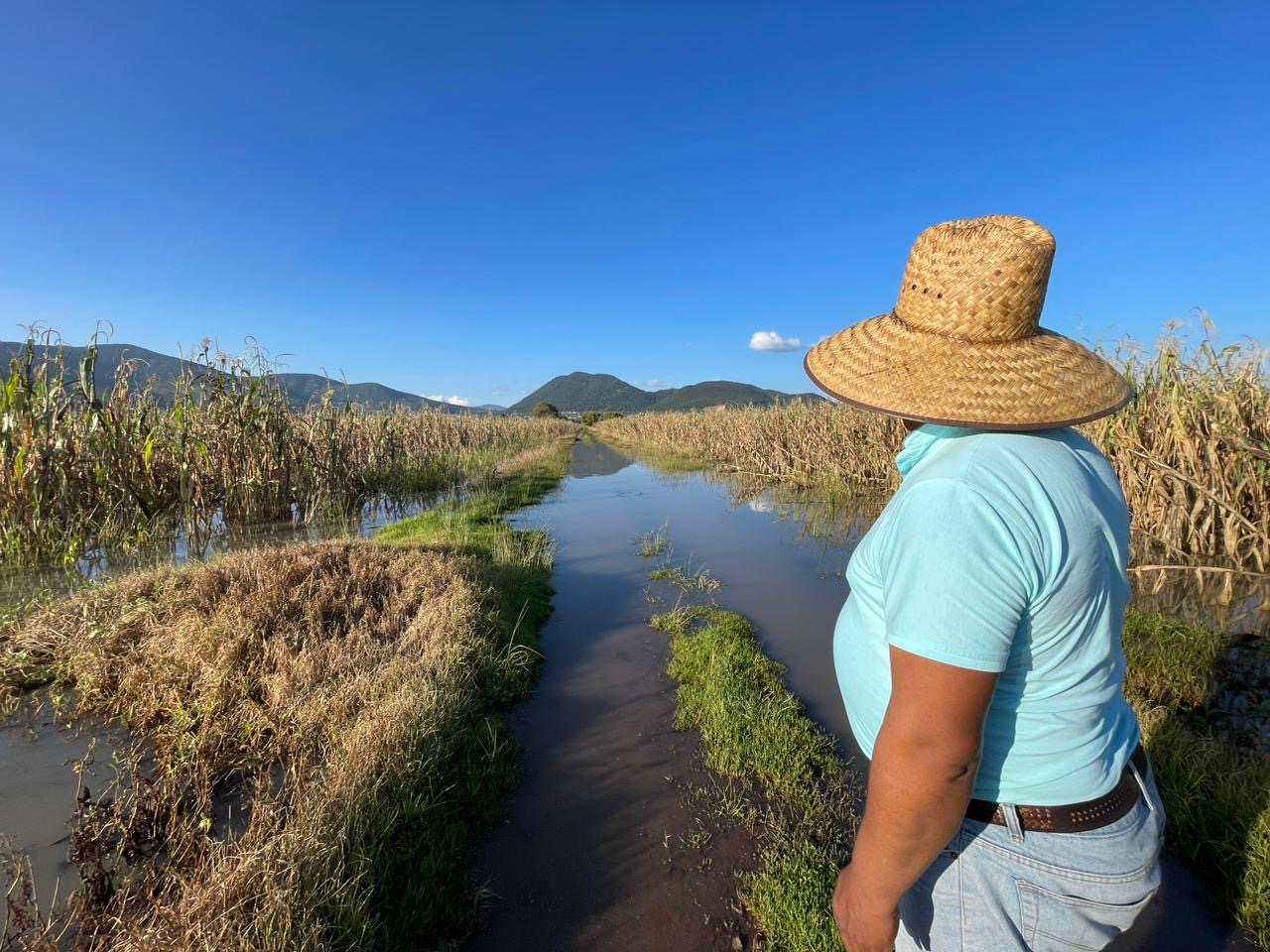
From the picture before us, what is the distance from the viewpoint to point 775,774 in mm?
3250

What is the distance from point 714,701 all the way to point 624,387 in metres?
196

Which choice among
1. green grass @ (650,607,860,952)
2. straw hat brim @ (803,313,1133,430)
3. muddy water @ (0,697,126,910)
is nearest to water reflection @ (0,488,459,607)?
muddy water @ (0,697,126,910)

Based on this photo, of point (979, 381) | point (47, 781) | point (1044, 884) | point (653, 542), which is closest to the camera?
point (1044, 884)

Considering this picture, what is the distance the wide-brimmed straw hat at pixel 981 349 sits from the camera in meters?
1.09

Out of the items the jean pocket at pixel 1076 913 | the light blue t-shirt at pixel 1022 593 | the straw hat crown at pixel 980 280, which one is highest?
the straw hat crown at pixel 980 280

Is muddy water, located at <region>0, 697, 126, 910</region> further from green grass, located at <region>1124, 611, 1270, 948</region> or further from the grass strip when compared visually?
green grass, located at <region>1124, 611, 1270, 948</region>

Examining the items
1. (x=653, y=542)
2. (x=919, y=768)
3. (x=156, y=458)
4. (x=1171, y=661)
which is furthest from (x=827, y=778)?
(x=156, y=458)

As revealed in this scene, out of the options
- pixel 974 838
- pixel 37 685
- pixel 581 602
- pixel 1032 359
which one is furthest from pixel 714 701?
pixel 37 685

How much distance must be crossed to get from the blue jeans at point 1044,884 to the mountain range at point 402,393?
9461mm

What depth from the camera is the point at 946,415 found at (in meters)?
1.08

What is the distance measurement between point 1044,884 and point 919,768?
373 millimetres

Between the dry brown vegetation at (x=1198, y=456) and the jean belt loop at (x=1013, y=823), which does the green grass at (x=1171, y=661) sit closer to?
the dry brown vegetation at (x=1198, y=456)

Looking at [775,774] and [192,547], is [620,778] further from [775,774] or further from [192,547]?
[192,547]

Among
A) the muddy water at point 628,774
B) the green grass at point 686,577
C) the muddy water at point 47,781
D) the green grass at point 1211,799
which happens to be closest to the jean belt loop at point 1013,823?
the muddy water at point 628,774
